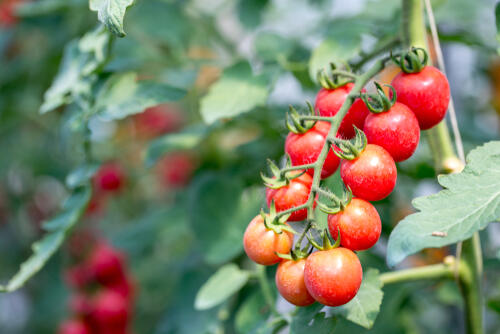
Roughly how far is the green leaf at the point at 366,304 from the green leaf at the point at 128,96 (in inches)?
13.9

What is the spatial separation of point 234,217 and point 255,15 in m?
0.40

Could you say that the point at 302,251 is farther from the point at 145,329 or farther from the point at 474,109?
the point at 145,329

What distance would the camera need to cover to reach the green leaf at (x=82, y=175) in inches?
30.6

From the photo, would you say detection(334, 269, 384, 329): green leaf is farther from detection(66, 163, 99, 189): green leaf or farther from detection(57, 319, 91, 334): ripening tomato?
detection(57, 319, 91, 334): ripening tomato

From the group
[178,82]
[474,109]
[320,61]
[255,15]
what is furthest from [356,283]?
[474,109]

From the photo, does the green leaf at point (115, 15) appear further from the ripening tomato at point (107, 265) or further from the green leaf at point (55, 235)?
the ripening tomato at point (107, 265)

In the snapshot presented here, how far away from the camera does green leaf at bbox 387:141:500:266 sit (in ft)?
1.49

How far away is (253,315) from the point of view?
0.78 metres

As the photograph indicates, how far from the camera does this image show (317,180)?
51 centimetres

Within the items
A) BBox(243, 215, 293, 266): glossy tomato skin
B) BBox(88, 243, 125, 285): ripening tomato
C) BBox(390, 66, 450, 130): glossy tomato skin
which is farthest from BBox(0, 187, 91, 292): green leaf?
BBox(88, 243, 125, 285): ripening tomato

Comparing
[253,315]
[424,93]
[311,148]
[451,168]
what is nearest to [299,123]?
[311,148]

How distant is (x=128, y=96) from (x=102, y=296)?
0.84m

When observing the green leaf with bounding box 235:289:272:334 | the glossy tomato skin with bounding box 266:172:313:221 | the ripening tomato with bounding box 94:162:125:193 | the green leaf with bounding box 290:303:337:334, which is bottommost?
the ripening tomato with bounding box 94:162:125:193

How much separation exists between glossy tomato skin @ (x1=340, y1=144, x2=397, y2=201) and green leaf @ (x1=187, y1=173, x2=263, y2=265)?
37 cm
